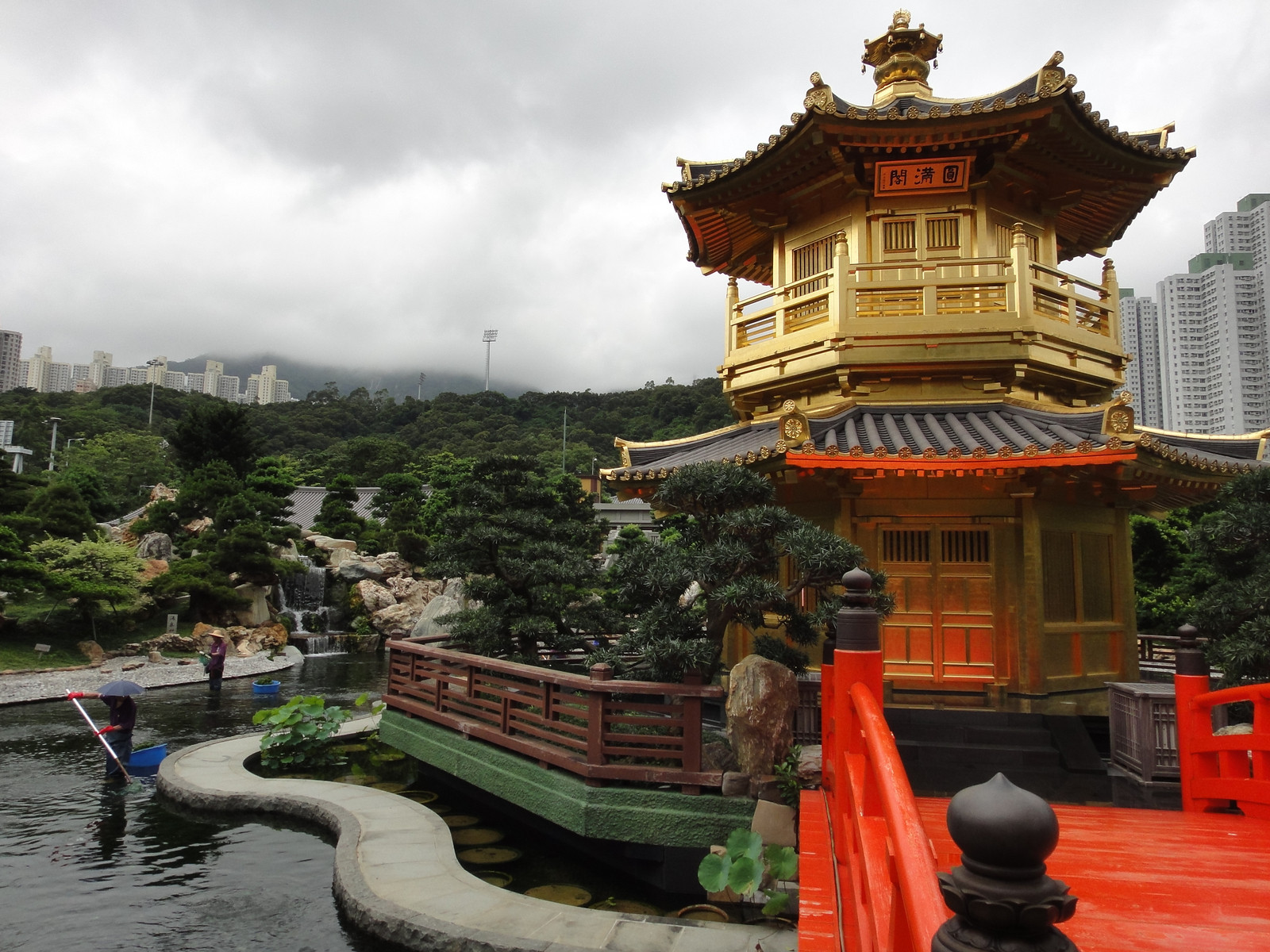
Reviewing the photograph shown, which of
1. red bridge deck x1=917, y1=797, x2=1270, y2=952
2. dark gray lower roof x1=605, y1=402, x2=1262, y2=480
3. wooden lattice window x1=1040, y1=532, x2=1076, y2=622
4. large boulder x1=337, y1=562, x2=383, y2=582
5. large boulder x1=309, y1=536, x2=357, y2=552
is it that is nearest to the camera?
red bridge deck x1=917, y1=797, x2=1270, y2=952

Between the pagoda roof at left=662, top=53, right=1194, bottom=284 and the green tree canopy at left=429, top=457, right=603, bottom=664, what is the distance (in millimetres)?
4896

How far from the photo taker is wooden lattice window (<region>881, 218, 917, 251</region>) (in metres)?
9.80

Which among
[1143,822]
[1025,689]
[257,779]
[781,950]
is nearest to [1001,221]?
[1025,689]

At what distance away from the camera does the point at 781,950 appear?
5082 mm

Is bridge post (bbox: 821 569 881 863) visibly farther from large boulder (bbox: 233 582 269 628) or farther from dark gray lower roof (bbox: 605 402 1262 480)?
large boulder (bbox: 233 582 269 628)

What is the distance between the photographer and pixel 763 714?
645 centimetres

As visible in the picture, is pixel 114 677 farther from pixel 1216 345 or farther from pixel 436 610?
pixel 1216 345

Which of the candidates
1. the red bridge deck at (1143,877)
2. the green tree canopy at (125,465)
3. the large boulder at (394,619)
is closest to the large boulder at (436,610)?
the large boulder at (394,619)

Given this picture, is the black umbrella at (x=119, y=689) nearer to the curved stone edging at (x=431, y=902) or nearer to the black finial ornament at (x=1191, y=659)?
the curved stone edging at (x=431, y=902)

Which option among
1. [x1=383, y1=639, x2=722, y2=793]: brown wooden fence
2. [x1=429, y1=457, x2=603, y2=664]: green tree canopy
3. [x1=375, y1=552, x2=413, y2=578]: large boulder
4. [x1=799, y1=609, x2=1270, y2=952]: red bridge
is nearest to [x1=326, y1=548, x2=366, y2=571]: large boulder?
[x1=375, y1=552, x2=413, y2=578]: large boulder

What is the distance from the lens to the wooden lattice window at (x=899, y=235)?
9805mm

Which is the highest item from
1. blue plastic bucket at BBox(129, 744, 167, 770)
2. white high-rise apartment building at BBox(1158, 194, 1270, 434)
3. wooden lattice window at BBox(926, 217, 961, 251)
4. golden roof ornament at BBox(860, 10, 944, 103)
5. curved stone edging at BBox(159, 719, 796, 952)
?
white high-rise apartment building at BBox(1158, 194, 1270, 434)

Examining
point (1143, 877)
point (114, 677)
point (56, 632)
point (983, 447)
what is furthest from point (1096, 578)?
point (56, 632)

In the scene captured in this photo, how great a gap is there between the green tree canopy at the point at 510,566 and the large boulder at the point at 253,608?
16.8 metres
